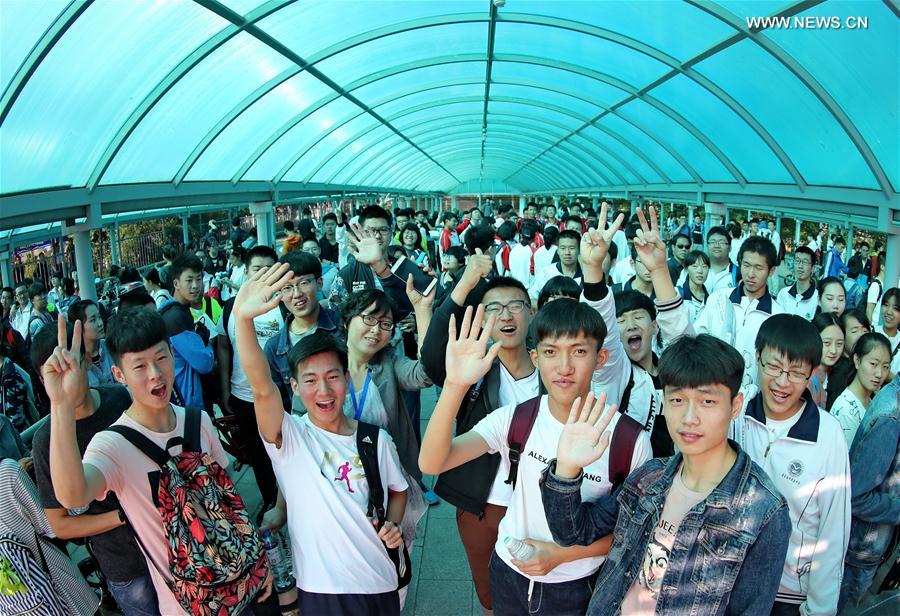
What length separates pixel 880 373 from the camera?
3480 millimetres

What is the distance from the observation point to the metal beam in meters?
5.51

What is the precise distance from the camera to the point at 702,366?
2.02 meters

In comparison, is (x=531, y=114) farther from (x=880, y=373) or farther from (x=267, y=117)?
(x=880, y=373)

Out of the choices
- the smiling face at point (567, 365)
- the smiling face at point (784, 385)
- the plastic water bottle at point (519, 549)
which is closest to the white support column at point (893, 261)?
the smiling face at point (784, 385)

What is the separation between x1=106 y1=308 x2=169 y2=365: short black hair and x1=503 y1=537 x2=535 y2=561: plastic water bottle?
6.01ft

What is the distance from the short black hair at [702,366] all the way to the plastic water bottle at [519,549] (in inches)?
30.7

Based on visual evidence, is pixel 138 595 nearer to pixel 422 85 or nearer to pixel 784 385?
pixel 784 385

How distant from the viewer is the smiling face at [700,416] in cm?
198

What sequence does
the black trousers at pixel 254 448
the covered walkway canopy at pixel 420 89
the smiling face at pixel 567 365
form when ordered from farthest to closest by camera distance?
the covered walkway canopy at pixel 420 89
the black trousers at pixel 254 448
the smiling face at pixel 567 365

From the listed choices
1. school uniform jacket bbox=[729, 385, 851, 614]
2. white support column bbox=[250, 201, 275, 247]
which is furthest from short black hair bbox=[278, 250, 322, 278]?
white support column bbox=[250, 201, 275, 247]

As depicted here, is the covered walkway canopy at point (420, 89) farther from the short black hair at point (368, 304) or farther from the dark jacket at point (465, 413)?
the dark jacket at point (465, 413)

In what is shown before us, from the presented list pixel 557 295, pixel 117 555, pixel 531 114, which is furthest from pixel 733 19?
pixel 531 114

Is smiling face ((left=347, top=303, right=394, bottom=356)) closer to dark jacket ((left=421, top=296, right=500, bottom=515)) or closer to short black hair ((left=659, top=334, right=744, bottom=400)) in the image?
dark jacket ((left=421, top=296, right=500, bottom=515))

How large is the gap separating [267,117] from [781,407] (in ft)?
34.5
